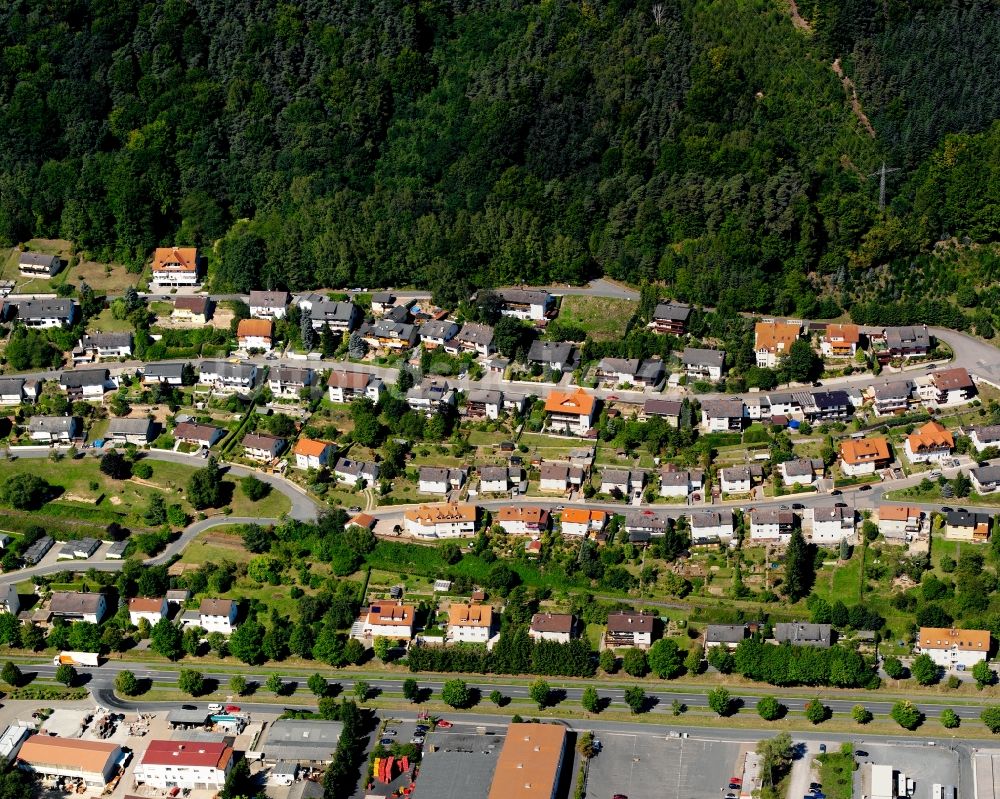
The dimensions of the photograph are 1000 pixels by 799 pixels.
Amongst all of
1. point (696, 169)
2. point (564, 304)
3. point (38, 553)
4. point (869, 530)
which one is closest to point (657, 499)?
point (869, 530)

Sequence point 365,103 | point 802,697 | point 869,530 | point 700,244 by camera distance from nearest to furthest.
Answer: point 802,697, point 869,530, point 700,244, point 365,103

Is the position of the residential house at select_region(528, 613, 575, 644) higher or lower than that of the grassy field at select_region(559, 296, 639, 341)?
lower

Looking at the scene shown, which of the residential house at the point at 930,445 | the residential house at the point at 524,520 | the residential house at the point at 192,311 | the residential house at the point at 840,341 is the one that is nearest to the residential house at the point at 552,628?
the residential house at the point at 524,520

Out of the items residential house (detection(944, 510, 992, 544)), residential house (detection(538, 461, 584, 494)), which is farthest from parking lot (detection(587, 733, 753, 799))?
residential house (detection(944, 510, 992, 544))

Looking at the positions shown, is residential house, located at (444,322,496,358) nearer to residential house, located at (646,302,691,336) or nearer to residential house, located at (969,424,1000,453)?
residential house, located at (646,302,691,336)

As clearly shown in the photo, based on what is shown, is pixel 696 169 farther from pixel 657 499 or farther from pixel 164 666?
pixel 164 666

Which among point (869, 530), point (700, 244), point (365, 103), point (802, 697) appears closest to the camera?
point (802, 697)

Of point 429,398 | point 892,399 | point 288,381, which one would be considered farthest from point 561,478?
point 892,399

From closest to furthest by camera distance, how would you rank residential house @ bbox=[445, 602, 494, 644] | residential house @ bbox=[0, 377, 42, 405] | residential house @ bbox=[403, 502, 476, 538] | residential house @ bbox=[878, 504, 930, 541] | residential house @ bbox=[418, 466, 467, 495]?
1. residential house @ bbox=[445, 602, 494, 644]
2. residential house @ bbox=[878, 504, 930, 541]
3. residential house @ bbox=[403, 502, 476, 538]
4. residential house @ bbox=[418, 466, 467, 495]
5. residential house @ bbox=[0, 377, 42, 405]
